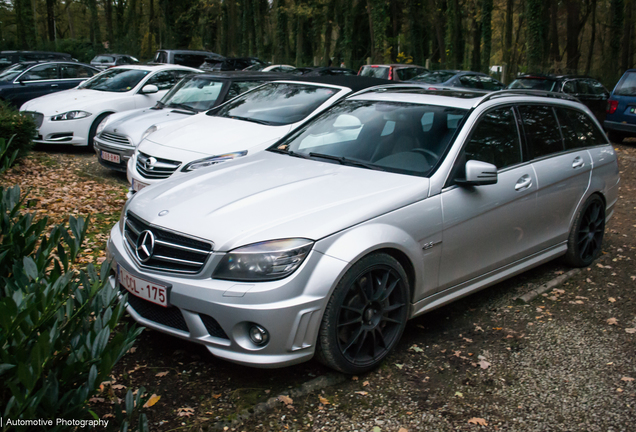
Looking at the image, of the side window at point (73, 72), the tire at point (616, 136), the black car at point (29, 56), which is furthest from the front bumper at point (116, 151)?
the black car at point (29, 56)

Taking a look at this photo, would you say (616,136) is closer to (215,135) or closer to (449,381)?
(215,135)

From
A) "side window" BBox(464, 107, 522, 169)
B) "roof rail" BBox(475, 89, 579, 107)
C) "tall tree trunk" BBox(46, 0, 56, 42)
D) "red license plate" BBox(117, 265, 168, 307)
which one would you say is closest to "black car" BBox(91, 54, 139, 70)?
"tall tree trunk" BBox(46, 0, 56, 42)

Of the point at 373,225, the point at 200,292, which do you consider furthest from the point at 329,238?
the point at 200,292

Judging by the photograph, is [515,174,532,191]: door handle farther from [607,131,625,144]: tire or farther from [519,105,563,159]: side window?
[607,131,625,144]: tire

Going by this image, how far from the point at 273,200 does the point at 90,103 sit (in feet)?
27.7

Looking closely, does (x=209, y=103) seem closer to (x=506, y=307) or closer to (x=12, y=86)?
(x=506, y=307)

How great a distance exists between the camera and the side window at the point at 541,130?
5.04 meters

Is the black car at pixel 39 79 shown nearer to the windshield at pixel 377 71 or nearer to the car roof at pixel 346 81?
the car roof at pixel 346 81

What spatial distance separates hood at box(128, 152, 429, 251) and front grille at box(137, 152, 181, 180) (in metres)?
2.64

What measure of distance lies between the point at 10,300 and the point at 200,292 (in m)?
1.39

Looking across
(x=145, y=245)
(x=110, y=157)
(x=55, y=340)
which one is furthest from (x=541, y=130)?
(x=110, y=157)

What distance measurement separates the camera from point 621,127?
13234 millimetres

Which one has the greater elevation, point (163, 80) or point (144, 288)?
point (163, 80)

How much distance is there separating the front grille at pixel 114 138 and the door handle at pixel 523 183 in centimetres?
598
